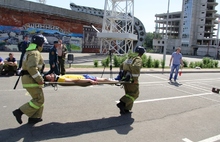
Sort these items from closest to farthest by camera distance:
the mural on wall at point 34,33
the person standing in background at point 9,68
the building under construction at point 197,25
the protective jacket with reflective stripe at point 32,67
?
the protective jacket with reflective stripe at point 32,67 < the person standing in background at point 9,68 < the mural on wall at point 34,33 < the building under construction at point 197,25

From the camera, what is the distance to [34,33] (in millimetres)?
25781

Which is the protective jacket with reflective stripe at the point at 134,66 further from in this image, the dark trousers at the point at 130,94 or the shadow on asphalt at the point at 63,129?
the shadow on asphalt at the point at 63,129

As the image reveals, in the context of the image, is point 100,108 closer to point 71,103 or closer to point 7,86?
point 71,103

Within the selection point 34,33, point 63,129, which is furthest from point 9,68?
point 34,33

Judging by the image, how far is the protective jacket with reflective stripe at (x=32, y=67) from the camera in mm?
4062

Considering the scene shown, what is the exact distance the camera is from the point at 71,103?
6121 mm

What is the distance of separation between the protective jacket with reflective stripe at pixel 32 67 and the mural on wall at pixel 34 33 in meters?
22.1

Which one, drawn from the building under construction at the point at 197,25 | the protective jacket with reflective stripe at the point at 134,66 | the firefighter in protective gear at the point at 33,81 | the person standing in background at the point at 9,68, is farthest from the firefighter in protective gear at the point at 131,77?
the building under construction at the point at 197,25

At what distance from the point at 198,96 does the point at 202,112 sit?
2.43 metres

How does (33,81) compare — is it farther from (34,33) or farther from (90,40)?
(90,40)

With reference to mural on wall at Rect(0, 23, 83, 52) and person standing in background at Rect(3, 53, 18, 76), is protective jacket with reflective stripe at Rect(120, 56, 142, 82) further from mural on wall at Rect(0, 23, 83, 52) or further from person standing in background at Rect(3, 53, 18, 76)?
mural on wall at Rect(0, 23, 83, 52)

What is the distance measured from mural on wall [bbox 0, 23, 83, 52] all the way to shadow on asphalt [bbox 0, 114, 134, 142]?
2239cm

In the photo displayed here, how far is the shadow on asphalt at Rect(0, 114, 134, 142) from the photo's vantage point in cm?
384

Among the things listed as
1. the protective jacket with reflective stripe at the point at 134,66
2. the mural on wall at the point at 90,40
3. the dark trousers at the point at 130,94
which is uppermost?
the mural on wall at the point at 90,40
